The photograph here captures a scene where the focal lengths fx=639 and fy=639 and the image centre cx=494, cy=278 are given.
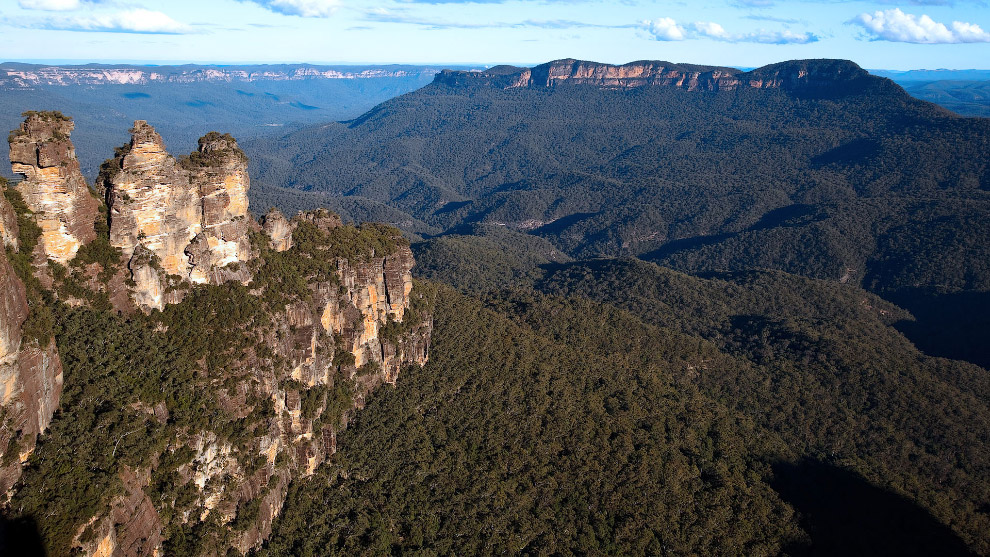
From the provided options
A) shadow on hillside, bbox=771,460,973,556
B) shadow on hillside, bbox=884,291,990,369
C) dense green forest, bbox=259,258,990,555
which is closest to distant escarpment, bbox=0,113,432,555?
dense green forest, bbox=259,258,990,555

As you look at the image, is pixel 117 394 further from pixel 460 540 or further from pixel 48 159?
pixel 460 540

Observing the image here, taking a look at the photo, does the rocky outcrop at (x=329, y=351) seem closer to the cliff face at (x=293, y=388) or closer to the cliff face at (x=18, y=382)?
the cliff face at (x=293, y=388)

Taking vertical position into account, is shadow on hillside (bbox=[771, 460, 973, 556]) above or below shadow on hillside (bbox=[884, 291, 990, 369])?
above

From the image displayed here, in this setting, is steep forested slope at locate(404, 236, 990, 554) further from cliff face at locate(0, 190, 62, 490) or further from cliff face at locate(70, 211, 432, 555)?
cliff face at locate(0, 190, 62, 490)

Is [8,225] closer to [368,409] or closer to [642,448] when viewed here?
[368,409]

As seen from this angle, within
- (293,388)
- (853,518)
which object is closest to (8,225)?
(293,388)

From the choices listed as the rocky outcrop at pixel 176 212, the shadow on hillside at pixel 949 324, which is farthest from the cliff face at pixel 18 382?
the shadow on hillside at pixel 949 324
